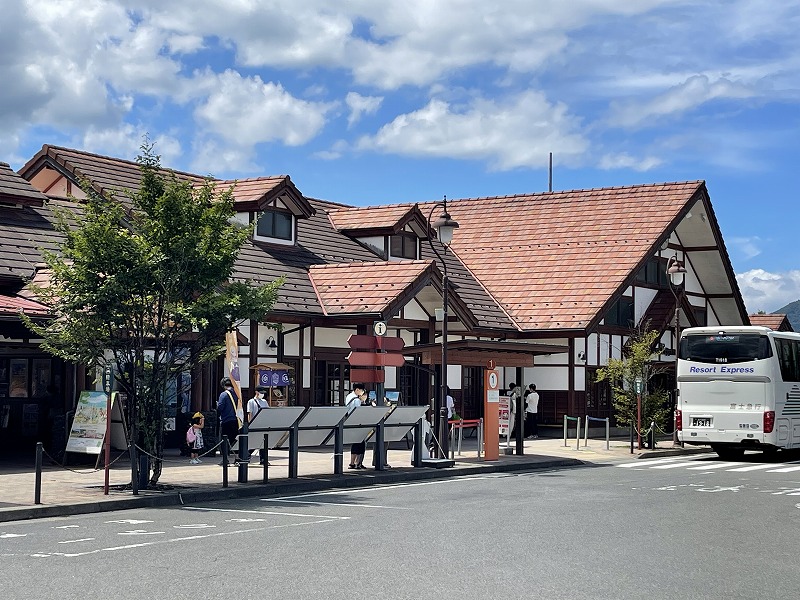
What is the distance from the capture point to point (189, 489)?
18.1 metres

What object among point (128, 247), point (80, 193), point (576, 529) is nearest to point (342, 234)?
point (80, 193)

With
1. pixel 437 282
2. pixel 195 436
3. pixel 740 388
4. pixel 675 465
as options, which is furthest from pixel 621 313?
pixel 195 436

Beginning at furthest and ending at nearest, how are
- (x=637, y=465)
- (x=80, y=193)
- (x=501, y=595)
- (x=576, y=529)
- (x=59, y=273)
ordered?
(x=80, y=193) < (x=637, y=465) < (x=59, y=273) < (x=576, y=529) < (x=501, y=595)

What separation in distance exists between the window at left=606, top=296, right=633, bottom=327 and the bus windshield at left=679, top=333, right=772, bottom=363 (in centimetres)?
962

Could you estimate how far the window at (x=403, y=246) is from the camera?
119 ft

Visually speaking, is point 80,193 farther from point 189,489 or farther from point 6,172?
point 189,489

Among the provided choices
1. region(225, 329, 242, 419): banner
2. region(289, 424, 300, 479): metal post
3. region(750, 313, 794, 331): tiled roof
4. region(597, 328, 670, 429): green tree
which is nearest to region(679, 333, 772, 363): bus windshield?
region(597, 328, 670, 429): green tree

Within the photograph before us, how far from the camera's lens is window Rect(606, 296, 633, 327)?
39906 mm

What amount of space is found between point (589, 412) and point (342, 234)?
9.85m

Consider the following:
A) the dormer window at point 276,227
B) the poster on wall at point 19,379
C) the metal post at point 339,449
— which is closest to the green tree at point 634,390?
the dormer window at point 276,227

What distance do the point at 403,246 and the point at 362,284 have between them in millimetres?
6718

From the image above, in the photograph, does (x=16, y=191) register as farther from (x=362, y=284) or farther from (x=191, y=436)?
(x=362, y=284)

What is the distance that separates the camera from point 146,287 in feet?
60.0

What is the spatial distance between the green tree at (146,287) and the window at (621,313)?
22.9 m
